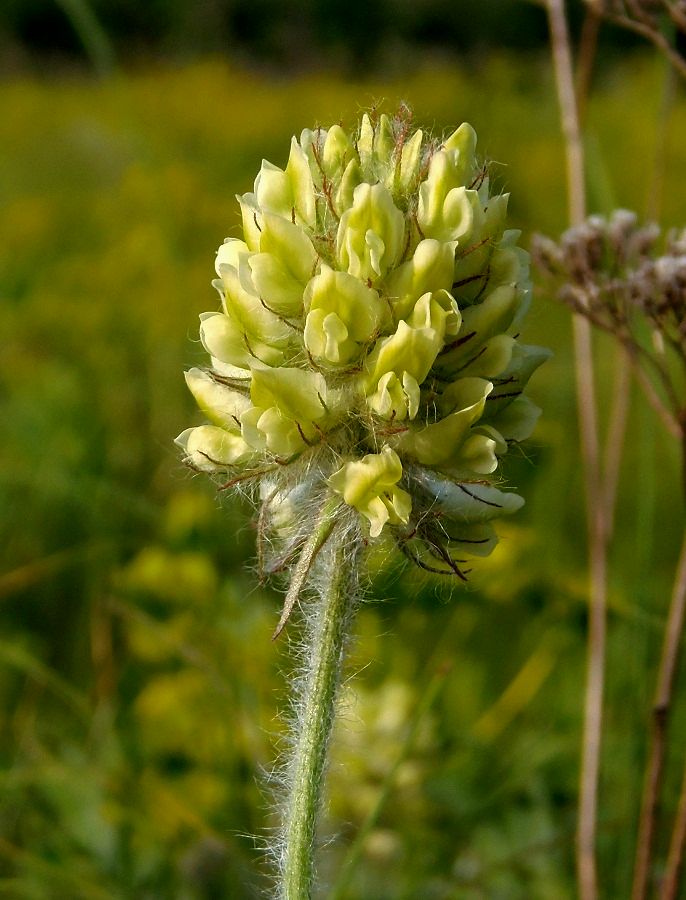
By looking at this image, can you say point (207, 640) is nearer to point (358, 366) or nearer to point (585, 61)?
point (358, 366)

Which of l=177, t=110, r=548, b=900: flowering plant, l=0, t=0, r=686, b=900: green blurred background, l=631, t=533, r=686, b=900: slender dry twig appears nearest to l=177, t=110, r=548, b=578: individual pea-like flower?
l=177, t=110, r=548, b=900: flowering plant

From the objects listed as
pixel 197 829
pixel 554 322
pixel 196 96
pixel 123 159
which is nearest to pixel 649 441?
pixel 197 829

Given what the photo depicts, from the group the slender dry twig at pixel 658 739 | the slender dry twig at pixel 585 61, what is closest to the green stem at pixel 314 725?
the slender dry twig at pixel 658 739

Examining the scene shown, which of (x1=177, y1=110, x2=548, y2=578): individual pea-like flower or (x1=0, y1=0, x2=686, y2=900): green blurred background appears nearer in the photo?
(x1=177, y1=110, x2=548, y2=578): individual pea-like flower

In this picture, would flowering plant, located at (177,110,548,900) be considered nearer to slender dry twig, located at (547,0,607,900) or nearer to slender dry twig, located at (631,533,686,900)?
slender dry twig, located at (631,533,686,900)

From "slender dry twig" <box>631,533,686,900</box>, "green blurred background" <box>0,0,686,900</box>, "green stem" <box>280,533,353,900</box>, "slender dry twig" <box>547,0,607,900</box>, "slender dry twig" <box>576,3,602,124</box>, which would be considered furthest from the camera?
"slender dry twig" <box>576,3,602,124</box>

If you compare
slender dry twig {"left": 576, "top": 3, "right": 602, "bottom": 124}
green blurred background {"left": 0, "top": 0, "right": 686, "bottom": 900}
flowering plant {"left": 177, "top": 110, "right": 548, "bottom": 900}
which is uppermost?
slender dry twig {"left": 576, "top": 3, "right": 602, "bottom": 124}
